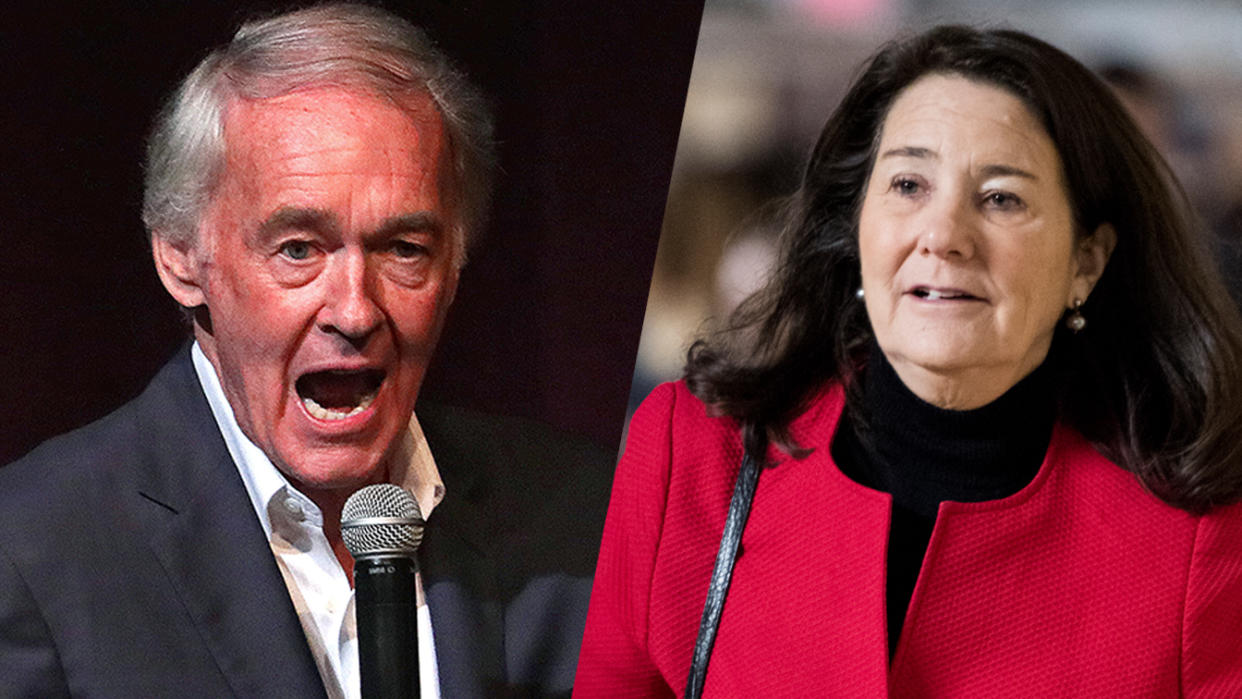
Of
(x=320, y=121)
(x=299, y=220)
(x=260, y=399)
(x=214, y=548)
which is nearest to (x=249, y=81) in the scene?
(x=320, y=121)

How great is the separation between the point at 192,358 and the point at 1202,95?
1604 millimetres

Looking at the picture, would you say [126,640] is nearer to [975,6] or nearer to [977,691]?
[977,691]

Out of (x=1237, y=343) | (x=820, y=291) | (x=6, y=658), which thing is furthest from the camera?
(x=820, y=291)

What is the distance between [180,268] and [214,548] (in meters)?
0.43

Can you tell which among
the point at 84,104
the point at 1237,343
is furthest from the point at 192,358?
the point at 1237,343

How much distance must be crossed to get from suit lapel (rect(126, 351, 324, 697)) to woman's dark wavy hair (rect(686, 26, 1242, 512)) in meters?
0.75

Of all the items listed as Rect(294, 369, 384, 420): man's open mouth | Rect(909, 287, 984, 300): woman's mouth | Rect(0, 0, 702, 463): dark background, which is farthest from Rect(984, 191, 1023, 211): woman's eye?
Rect(294, 369, 384, 420): man's open mouth

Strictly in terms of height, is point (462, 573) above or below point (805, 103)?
below

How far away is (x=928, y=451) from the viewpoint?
210cm

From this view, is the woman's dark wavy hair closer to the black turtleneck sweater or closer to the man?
the black turtleneck sweater

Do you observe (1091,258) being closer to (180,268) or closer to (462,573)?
(462,573)

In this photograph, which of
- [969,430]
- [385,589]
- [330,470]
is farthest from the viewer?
[330,470]

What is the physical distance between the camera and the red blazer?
2035 millimetres

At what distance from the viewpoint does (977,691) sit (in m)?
2.08
